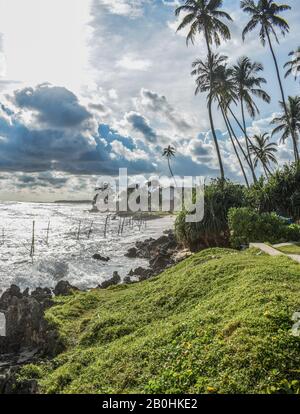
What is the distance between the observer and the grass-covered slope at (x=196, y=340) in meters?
5.98

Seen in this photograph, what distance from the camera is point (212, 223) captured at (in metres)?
24.0

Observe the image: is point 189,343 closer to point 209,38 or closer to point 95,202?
point 209,38

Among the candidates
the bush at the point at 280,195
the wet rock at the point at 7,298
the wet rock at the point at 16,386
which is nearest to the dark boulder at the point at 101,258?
the bush at the point at 280,195

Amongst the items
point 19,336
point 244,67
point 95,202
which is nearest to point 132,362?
point 19,336

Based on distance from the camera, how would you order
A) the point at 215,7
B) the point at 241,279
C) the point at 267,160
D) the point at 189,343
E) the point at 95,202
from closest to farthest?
1. the point at 189,343
2. the point at 241,279
3. the point at 215,7
4. the point at 267,160
5. the point at 95,202

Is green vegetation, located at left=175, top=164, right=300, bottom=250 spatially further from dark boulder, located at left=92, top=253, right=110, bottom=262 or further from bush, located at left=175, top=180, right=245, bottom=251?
dark boulder, located at left=92, top=253, right=110, bottom=262

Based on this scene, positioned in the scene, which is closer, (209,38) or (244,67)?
(209,38)

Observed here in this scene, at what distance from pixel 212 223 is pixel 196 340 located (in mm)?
17123

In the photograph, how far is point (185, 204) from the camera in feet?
81.8

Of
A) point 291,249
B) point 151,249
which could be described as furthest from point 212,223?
point 151,249

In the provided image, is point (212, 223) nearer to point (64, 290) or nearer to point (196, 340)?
point (64, 290)

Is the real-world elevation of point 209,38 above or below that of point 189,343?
above

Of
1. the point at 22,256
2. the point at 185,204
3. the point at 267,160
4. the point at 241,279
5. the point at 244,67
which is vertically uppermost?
the point at 244,67
